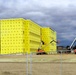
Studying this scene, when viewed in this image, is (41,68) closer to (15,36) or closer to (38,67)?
(38,67)

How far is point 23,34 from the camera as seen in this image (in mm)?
63906

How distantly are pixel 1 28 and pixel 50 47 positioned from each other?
27.5 meters

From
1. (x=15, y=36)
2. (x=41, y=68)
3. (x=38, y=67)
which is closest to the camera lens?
(x=41, y=68)

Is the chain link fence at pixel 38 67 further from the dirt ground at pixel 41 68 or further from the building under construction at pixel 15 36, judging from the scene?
the building under construction at pixel 15 36

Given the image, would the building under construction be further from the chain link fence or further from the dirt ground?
the dirt ground

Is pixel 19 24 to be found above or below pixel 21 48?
above

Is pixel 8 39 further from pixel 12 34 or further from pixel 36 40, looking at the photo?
pixel 36 40

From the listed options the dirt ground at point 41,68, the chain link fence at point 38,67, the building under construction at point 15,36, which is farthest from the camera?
the building under construction at point 15,36

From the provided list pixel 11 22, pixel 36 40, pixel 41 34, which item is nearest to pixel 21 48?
pixel 11 22

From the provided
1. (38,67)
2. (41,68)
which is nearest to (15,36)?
(38,67)

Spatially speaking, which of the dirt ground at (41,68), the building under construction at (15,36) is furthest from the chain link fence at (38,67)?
the building under construction at (15,36)

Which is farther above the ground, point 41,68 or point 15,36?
point 15,36

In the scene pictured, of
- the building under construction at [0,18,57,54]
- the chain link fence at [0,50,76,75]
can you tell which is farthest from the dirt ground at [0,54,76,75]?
the building under construction at [0,18,57,54]

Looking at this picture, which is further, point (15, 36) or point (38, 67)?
point (15, 36)
